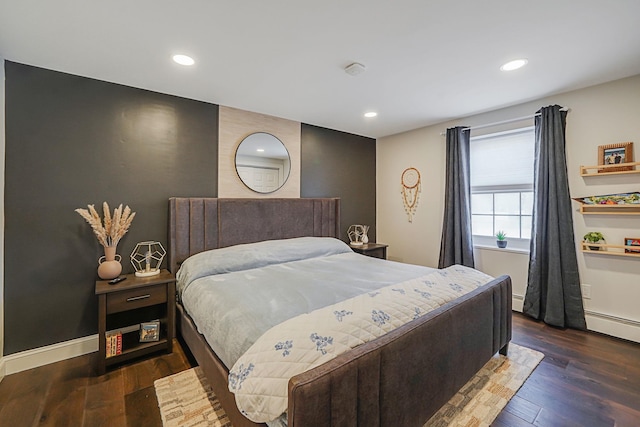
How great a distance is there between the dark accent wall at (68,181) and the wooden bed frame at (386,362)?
1.24 ft

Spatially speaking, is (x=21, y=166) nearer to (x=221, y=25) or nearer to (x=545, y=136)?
(x=221, y=25)

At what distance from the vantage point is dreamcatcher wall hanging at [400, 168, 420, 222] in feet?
13.3

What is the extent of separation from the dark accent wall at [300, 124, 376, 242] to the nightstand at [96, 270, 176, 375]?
203 cm

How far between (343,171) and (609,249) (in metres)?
3.01

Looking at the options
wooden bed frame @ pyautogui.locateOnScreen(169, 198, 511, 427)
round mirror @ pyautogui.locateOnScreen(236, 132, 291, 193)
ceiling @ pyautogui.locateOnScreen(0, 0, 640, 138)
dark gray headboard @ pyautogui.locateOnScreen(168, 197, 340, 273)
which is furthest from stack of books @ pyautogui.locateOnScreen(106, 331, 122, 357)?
ceiling @ pyautogui.locateOnScreen(0, 0, 640, 138)

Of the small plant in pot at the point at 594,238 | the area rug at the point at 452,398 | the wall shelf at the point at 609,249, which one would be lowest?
the area rug at the point at 452,398

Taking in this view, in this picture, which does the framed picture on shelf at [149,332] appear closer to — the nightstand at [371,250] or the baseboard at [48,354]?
the baseboard at [48,354]

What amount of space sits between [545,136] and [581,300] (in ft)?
5.37

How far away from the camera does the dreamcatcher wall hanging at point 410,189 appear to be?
4.07m

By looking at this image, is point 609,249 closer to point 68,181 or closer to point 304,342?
point 304,342

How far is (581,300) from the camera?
8.72 ft

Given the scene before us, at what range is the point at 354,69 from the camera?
2209 millimetres

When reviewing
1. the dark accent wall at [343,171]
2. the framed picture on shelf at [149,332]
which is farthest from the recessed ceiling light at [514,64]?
the framed picture on shelf at [149,332]

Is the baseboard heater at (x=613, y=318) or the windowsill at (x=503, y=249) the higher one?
the windowsill at (x=503, y=249)
